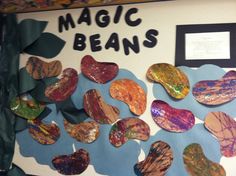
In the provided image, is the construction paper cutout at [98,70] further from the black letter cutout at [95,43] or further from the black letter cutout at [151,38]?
the black letter cutout at [151,38]

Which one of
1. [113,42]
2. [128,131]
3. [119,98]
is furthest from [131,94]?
[113,42]

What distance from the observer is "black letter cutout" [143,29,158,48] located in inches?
47.3

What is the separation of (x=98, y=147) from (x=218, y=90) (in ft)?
1.82

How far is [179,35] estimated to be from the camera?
117 cm

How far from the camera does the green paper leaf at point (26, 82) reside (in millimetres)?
1311

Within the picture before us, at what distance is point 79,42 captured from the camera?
1301 millimetres

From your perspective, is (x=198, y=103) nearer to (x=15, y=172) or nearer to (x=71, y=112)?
(x=71, y=112)

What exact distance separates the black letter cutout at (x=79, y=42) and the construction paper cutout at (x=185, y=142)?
1.74 ft

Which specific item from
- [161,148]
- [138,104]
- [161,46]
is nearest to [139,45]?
[161,46]

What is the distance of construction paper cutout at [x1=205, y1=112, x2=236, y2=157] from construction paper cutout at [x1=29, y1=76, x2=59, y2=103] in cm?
71

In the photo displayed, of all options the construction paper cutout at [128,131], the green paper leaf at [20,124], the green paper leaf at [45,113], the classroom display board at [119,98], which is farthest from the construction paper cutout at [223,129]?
the green paper leaf at [20,124]

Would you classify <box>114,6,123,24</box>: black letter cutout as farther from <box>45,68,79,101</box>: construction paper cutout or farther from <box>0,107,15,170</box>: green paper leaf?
<box>0,107,15,170</box>: green paper leaf

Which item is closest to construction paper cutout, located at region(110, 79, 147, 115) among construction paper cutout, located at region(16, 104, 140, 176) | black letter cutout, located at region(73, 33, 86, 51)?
construction paper cutout, located at region(16, 104, 140, 176)

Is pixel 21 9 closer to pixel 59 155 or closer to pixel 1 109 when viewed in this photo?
pixel 1 109
